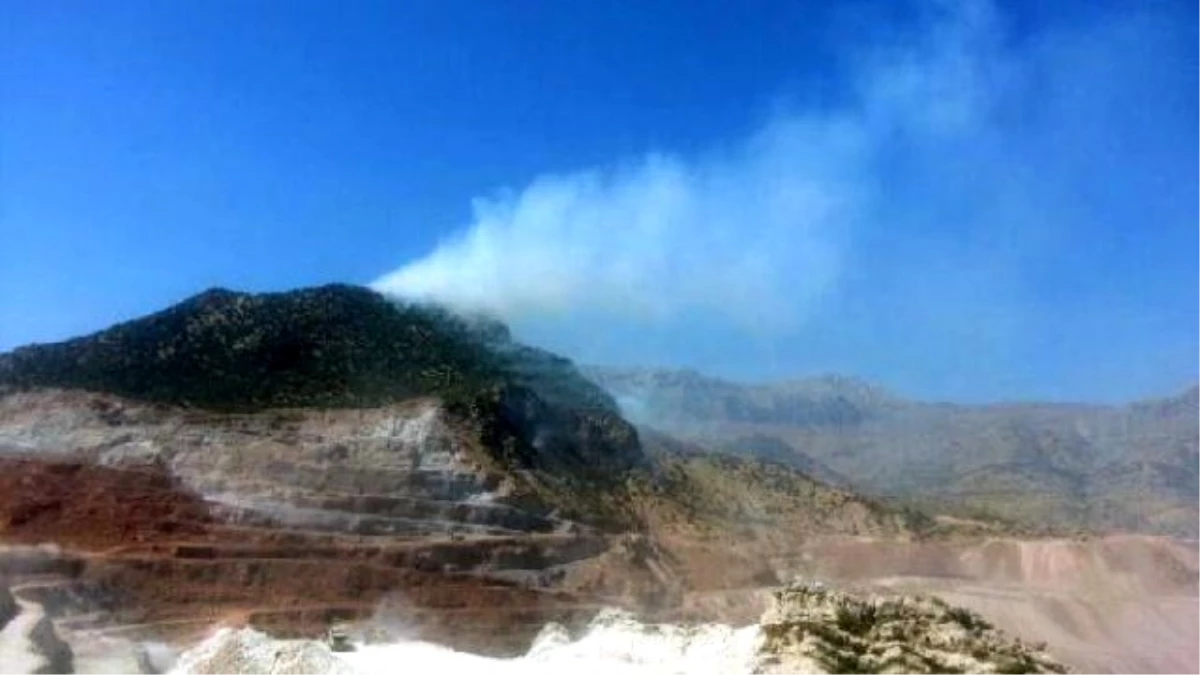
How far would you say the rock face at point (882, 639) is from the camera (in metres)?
15.1

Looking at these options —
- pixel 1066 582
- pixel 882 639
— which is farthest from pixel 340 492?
pixel 882 639

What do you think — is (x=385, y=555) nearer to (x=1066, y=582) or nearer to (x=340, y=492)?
(x=340, y=492)

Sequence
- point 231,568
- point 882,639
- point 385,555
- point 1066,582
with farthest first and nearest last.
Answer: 1. point 1066,582
2. point 385,555
3. point 231,568
4. point 882,639

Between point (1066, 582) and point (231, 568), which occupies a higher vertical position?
point (1066, 582)

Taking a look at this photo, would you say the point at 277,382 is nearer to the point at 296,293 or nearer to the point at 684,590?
the point at 296,293

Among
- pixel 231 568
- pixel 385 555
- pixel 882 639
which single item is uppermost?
pixel 385 555

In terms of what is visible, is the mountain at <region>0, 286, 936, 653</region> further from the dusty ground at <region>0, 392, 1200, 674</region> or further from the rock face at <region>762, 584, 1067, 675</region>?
the rock face at <region>762, 584, 1067, 675</region>

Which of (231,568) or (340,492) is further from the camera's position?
(340,492)

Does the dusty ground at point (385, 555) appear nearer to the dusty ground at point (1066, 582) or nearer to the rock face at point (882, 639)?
the dusty ground at point (1066, 582)

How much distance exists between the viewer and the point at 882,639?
1570 cm

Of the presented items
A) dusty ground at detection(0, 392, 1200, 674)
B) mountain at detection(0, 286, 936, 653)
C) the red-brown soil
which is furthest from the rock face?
the red-brown soil

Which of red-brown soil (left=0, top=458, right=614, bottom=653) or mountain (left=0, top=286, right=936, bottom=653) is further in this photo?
mountain (left=0, top=286, right=936, bottom=653)

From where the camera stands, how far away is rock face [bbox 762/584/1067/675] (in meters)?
15.1

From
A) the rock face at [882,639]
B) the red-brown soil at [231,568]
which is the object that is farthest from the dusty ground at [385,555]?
the rock face at [882,639]
